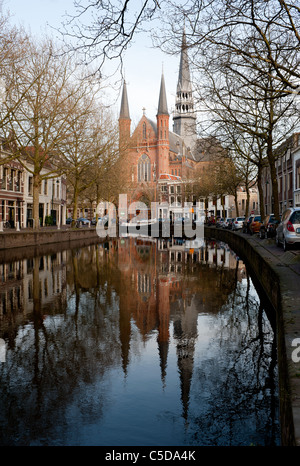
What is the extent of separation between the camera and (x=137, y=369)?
5461 mm

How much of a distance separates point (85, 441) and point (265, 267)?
27.6ft

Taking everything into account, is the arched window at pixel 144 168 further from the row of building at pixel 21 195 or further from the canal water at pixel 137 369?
the canal water at pixel 137 369

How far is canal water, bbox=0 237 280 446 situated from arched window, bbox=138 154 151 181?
10109 cm

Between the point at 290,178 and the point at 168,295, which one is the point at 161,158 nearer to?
the point at 290,178

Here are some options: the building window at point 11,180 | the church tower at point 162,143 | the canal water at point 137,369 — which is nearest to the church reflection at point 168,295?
the canal water at point 137,369

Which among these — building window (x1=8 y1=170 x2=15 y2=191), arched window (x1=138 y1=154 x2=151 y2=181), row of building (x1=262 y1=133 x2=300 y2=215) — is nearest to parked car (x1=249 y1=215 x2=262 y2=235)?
row of building (x1=262 y1=133 x2=300 y2=215)

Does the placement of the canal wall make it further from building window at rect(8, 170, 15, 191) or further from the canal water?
building window at rect(8, 170, 15, 191)

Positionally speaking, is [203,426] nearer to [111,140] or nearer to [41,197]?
[111,140]

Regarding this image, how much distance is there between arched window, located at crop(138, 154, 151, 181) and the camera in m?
111

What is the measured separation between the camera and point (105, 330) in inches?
289

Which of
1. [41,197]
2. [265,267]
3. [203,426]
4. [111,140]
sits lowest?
[203,426]

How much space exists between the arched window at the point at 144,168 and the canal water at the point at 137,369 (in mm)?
101091

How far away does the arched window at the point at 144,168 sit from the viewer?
11112cm
